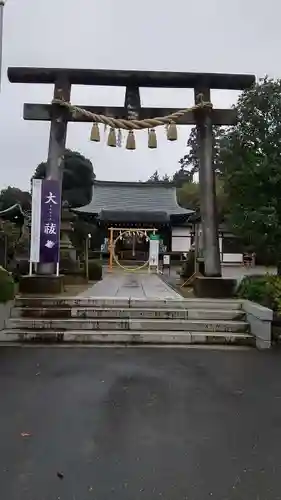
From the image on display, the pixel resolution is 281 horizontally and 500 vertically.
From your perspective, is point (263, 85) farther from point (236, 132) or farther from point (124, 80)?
point (124, 80)

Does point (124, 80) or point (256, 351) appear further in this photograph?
point (124, 80)

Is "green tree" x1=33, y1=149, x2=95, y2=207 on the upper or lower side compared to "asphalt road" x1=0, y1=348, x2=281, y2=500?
upper

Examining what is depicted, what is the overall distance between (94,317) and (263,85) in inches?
257

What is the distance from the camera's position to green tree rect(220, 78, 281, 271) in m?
8.23

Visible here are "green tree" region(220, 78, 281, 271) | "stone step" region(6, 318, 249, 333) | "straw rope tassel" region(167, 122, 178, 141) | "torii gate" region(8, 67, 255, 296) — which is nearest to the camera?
"stone step" region(6, 318, 249, 333)

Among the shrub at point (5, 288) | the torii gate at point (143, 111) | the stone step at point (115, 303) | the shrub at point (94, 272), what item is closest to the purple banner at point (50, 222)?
the torii gate at point (143, 111)

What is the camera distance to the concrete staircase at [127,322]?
6.84 meters

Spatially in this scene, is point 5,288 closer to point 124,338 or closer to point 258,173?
point 124,338

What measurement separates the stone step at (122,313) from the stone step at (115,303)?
19 centimetres

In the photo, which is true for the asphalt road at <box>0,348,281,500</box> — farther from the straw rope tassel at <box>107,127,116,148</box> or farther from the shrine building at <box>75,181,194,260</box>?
the shrine building at <box>75,181,194,260</box>

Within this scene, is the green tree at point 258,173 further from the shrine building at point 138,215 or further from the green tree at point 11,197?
the green tree at point 11,197

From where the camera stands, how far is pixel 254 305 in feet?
24.2

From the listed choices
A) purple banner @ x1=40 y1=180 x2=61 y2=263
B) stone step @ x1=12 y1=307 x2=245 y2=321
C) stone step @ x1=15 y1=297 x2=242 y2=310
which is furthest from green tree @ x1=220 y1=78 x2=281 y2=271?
purple banner @ x1=40 y1=180 x2=61 y2=263

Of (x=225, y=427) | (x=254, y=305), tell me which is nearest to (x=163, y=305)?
(x=254, y=305)
